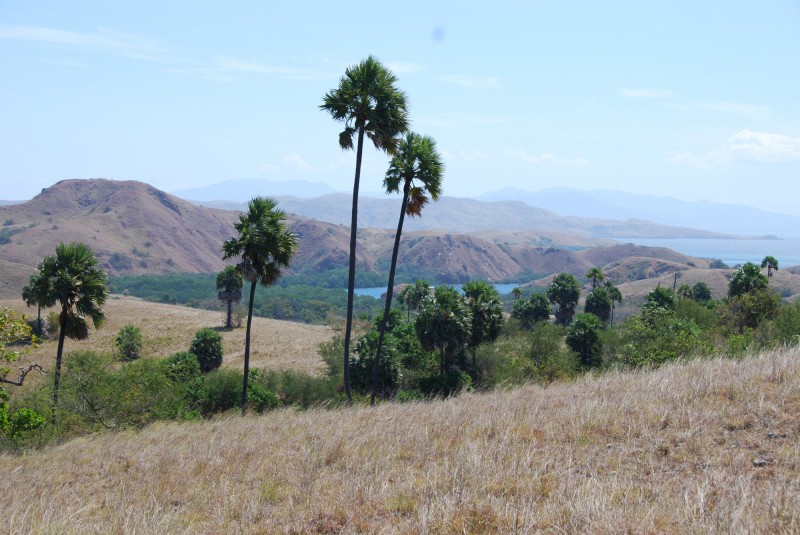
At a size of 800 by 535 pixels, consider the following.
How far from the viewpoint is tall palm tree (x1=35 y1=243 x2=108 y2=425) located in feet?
77.0

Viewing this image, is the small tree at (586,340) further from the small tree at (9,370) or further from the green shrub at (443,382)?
the small tree at (9,370)

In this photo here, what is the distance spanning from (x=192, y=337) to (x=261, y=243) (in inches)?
1770

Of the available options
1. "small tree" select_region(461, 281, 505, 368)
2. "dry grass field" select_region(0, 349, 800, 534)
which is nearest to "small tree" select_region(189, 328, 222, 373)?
"small tree" select_region(461, 281, 505, 368)

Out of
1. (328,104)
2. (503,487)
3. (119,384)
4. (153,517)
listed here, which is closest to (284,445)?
(153,517)

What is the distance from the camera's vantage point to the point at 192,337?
64.1 metres

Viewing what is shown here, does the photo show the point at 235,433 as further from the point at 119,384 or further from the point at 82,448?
the point at 119,384

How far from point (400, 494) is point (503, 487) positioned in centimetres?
110

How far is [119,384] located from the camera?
1923 centimetres

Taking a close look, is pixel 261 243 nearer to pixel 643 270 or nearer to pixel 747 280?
pixel 747 280

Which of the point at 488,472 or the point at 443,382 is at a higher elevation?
the point at 488,472

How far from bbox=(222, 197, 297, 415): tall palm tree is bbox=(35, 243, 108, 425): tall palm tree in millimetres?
5901

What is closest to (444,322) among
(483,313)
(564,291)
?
(483,313)

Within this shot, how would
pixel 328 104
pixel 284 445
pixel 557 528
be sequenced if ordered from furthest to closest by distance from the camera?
pixel 328 104 < pixel 284 445 < pixel 557 528

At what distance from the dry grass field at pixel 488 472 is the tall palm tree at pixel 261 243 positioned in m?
13.9
